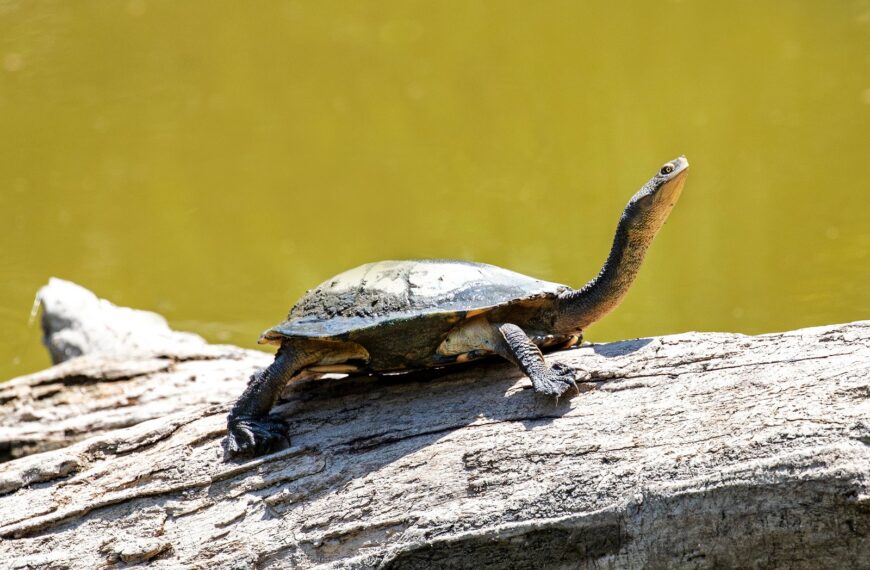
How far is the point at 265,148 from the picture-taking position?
6492 millimetres

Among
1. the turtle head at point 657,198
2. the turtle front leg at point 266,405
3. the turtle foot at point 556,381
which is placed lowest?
the turtle foot at point 556,381

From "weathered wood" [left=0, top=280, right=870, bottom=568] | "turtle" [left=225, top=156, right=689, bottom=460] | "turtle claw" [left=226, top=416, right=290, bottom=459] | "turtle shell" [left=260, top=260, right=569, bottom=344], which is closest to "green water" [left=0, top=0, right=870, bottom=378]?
"turtle" [left=225, top=156, right=689, bottom=460]

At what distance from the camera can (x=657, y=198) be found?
2.54m

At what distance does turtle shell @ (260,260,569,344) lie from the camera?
252 centimetres

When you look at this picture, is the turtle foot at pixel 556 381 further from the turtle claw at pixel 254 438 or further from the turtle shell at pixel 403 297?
the turtle claw at pixel 254 438

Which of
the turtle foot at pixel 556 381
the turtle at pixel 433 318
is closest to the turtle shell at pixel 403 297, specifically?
the turtle at pixel 433 318

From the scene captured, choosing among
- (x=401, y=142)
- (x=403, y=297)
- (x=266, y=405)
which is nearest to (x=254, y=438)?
(x=266, y=405)

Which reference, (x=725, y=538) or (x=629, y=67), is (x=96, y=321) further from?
(x=629, y=67)

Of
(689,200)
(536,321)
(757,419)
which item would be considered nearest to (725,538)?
(757,419)

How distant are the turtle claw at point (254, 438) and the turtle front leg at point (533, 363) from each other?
0.67m

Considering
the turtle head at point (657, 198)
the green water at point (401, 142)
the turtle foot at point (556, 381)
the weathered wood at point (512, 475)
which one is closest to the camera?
the weathered wood at point (512, 475)

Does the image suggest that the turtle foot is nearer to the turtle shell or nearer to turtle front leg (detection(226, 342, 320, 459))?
the turtle shell

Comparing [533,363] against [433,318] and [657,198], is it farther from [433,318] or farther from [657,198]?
[657,198]

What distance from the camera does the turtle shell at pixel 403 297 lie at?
2516mm
